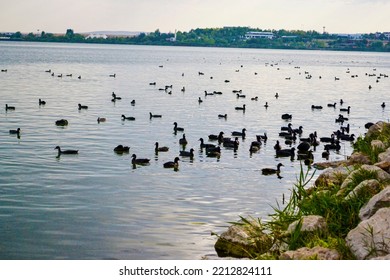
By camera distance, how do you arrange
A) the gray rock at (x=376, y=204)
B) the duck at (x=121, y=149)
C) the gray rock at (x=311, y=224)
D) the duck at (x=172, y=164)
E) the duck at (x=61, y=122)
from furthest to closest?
the duck at (x=61, y=122) → the duck at (x=121, y=149) → the duck at (x=172, y=164) → the gray rock at (x=311, y=224) → the gray rock at (x=376, y=204)

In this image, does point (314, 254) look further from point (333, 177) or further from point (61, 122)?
point (61, 122)

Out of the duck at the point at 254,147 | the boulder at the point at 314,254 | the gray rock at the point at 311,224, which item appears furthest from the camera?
the duck at the point at 254,147

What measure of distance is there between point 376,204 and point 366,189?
5.85 feet

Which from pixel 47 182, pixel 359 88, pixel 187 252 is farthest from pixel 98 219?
pixel 359 88

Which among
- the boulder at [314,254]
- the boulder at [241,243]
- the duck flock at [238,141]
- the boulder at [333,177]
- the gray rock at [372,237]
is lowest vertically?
the duck flock at [238,141]

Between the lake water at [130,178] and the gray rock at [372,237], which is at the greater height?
the gray rock at [372,237]

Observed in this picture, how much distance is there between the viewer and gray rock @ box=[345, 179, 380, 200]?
55.3ft

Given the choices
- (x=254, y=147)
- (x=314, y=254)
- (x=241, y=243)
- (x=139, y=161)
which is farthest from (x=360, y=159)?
(x=254, y=147)

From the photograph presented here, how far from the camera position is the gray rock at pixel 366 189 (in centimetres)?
1686

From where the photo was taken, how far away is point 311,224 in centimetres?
1557

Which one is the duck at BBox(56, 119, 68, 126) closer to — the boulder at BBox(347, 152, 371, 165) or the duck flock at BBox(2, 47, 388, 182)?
the duck flock at BBox(2, 47, 388, 182)

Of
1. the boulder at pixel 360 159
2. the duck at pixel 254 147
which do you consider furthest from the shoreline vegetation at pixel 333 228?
the duck at pixel 254 147

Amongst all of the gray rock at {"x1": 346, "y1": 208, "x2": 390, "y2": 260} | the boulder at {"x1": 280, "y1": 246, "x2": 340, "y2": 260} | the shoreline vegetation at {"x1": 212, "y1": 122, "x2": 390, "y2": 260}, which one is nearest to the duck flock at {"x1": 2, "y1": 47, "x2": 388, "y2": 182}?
the shoreline vegetation at {"x1": 212, "y1": 122, "x2": 390, "y2": 260}

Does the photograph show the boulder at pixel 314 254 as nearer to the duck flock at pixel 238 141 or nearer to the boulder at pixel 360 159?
the boulder at pixel 360 159
